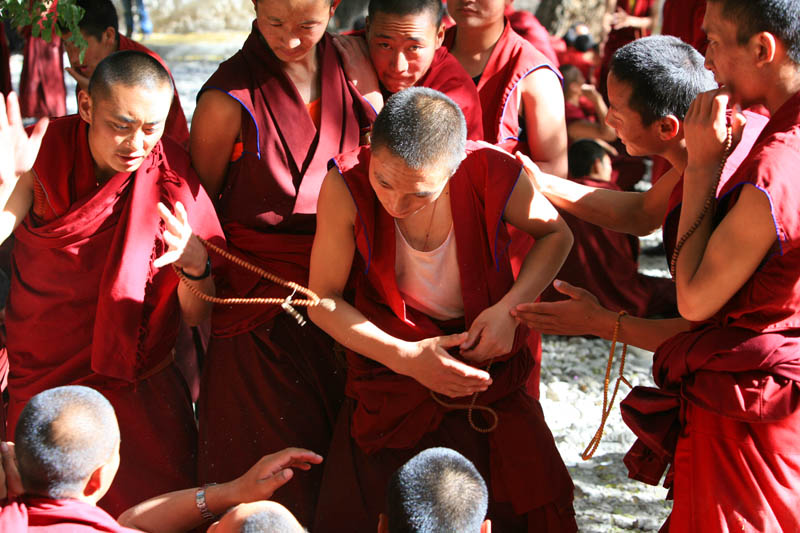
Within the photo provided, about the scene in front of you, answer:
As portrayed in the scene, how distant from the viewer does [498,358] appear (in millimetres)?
2865

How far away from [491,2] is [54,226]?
207 cm

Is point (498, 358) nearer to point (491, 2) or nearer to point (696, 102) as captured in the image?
point (696, 102)

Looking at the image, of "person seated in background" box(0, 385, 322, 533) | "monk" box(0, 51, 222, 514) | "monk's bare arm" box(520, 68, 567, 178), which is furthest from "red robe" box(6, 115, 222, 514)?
"monk's bare arm" box(520, 68, 567, 178)

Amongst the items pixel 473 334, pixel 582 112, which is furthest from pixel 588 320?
pixel 582 112

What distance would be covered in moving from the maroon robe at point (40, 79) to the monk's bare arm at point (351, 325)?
23.5 ft

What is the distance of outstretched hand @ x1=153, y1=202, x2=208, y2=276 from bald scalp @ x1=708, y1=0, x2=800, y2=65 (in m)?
1.66

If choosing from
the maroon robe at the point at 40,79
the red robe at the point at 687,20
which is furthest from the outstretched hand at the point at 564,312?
the maroon robe at the point at 40,79

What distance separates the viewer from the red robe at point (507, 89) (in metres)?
3.74

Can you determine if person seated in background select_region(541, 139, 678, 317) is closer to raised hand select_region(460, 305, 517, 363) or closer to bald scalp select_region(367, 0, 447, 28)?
bald scalp select_region(367, 0, 447, 28)

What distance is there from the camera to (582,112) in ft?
25.3

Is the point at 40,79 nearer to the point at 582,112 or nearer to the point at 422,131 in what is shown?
the point at 582,112

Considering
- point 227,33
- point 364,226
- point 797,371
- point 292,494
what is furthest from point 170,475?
point 227,33

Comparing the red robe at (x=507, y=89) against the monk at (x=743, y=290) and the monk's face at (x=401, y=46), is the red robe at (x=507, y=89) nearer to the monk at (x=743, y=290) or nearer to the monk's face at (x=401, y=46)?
the monk's face at (x=401, y=46)

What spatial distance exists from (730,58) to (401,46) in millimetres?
1483
